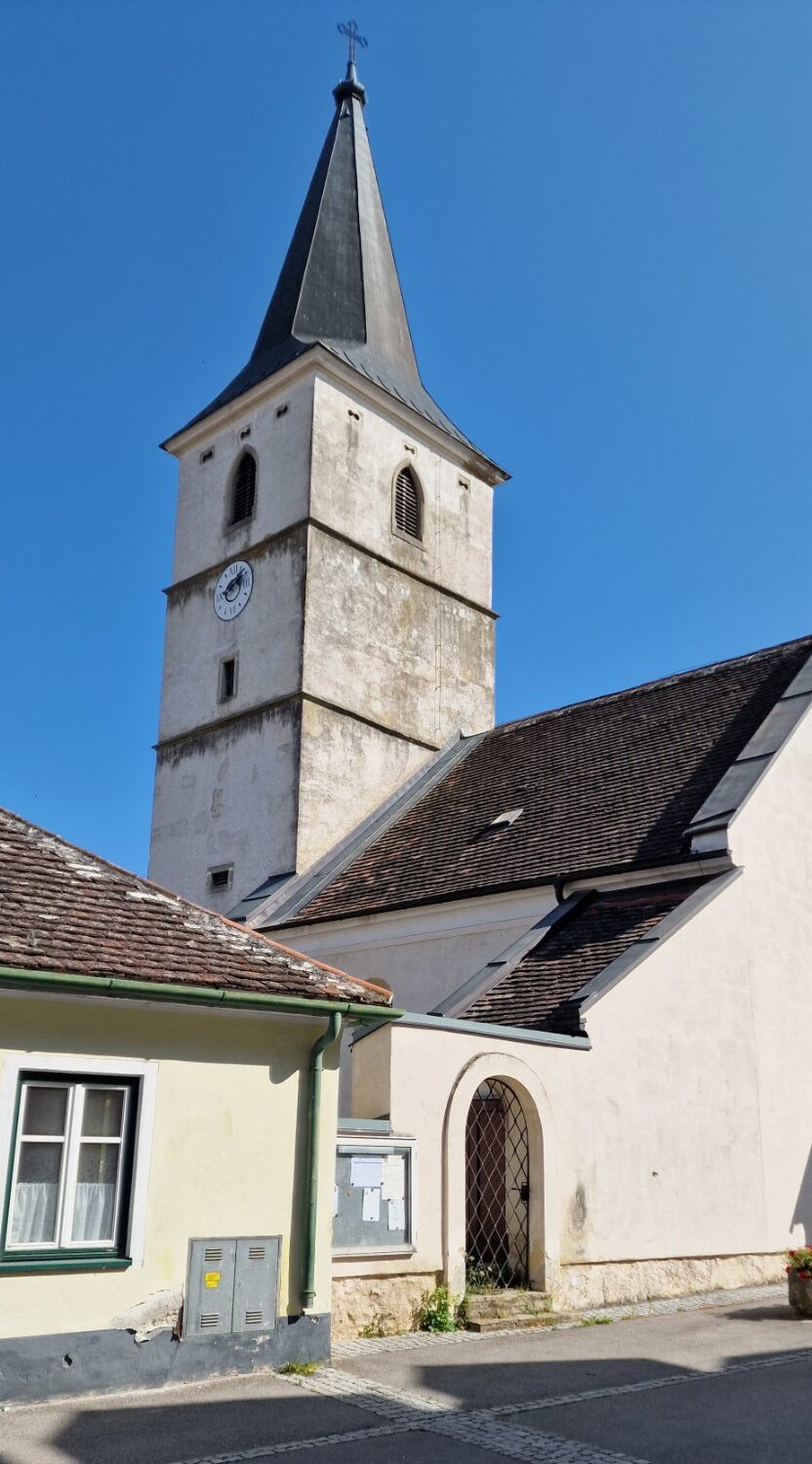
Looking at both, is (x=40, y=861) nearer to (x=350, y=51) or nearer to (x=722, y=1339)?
(x=722, y=1339)

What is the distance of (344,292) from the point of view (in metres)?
29.2

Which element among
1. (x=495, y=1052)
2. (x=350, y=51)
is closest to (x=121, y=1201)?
(x=495, y=1052)

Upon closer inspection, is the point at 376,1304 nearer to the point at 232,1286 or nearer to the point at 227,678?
the point at 232,1286

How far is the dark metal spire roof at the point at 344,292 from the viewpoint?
28.0 meters

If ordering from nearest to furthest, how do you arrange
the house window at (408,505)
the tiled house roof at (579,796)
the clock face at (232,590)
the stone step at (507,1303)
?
the stone step at (507,1303) → the tiled house roof at (579,796) → the clock face at (232,590) → the house window at (408,505)

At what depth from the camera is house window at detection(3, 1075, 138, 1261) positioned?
858 centimetres

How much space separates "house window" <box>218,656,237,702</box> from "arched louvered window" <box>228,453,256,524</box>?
10.7 feet

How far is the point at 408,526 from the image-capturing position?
27234 mm

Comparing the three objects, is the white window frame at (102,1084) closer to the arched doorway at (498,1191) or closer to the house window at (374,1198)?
the house window at (374,1198)

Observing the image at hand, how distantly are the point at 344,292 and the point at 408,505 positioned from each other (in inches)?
228

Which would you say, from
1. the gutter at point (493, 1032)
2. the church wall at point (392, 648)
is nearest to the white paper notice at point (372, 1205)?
the gutter at point (493, 1032)

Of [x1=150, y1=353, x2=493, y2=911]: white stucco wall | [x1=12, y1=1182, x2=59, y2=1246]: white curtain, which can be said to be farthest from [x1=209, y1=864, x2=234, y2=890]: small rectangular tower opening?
[x1=12, y1=1182, x2=59, y2=1246]: white curtain

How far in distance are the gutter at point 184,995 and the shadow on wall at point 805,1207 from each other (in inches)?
290

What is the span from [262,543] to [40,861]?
16.1 m
